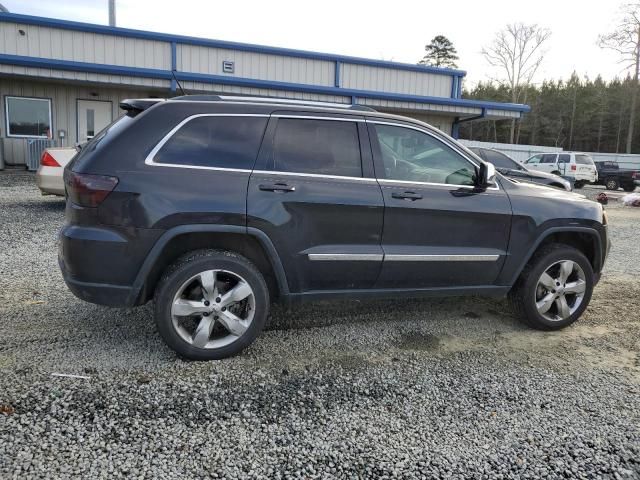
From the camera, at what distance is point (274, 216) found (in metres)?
3.50

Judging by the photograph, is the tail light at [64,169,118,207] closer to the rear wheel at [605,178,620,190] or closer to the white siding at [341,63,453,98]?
the white siding at [341,63,453,98]

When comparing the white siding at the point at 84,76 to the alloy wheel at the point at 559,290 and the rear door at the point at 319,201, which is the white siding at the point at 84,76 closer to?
the rear door at the point at 319,201

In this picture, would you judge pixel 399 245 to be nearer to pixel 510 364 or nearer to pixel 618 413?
pixel 510 364

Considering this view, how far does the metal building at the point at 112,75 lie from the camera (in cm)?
1584

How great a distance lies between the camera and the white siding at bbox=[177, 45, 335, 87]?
18.6 meters

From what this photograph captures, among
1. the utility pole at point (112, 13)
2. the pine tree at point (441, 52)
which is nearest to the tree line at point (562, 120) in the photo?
the pine tree at point (441, 52)

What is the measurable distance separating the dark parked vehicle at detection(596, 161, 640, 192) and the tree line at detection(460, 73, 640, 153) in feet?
95.7

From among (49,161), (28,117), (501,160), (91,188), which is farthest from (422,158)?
(28,117)

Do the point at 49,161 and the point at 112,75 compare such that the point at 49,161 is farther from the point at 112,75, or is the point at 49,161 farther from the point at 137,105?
the point at 112,75

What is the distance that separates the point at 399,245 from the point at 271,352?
4.13 ft

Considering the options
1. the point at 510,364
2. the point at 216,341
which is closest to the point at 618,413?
the point at 510,364

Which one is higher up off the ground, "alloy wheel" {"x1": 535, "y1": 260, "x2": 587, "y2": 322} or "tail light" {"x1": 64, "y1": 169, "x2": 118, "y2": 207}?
"tail light" {"x1": 64, "y1": 169, "x2": 118, "y2": 207}

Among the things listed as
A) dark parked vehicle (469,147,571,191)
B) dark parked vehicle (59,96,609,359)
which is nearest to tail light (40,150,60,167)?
dark parked vehicle (59,96,609,359)

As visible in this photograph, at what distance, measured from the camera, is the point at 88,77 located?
15508mm
